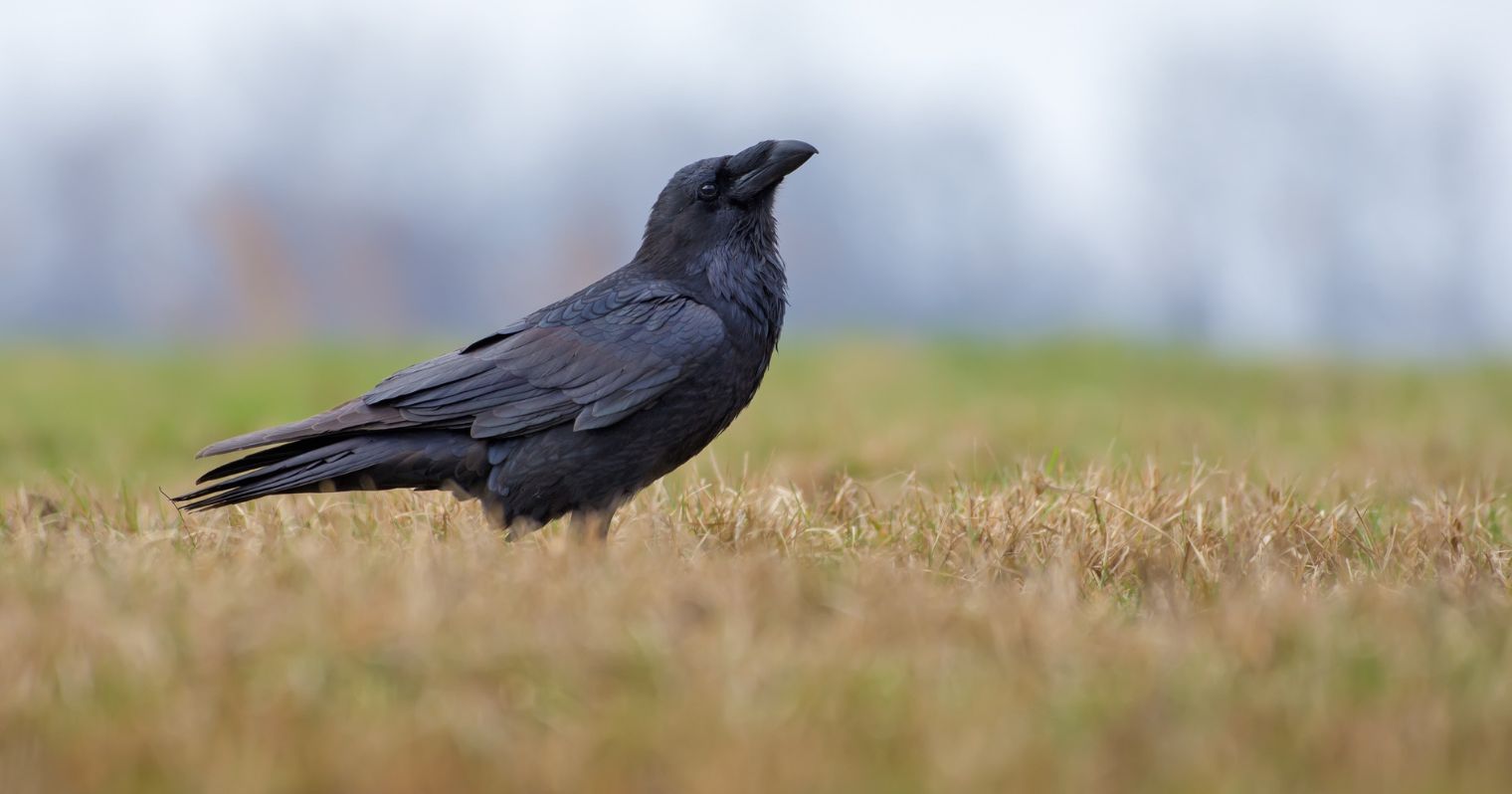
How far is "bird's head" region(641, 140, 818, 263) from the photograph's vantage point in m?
4.87

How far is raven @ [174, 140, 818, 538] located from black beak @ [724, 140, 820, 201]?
269mm

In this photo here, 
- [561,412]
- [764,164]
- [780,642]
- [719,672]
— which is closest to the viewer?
[719,672]

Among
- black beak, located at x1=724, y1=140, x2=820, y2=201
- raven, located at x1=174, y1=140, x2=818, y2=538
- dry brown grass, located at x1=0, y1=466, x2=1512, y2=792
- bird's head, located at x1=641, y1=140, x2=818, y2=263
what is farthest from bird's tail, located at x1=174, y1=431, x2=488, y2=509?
black beak, located at x1=724, y1=140, x2=820, y2=201

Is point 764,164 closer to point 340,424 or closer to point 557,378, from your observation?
point 557,378

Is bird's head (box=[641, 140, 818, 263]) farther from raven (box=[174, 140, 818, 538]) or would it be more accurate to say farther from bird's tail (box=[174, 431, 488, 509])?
bird's tail (box=[174, 431, 488, 509])

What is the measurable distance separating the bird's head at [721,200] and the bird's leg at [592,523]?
923mm

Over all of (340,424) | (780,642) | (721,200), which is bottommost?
(780,642)

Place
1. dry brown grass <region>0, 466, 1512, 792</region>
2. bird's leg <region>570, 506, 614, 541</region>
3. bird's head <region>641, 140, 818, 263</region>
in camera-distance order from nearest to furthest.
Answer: dry brown grass <region>0, 466, 1512, 792</region> → bird's leg <region>570, 506, 614, 541</region> → bird's head <region>641, 140, 818, 263</region>

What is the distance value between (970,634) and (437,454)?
211 centimetres

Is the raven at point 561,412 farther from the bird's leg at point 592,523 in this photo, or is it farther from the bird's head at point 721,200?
the bird's head at point 721,200

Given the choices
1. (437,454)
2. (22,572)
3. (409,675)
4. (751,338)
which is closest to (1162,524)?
(751,338)

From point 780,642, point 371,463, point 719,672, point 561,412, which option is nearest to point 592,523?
point 561,412

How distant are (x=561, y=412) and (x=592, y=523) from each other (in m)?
0.57

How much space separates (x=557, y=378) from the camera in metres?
4.48
